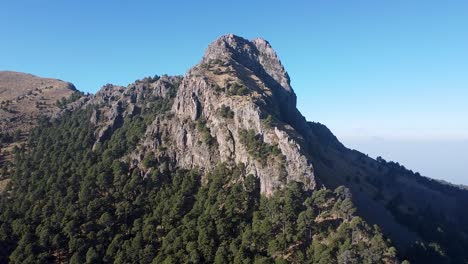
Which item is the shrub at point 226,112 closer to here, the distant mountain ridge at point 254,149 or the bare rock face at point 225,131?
the bare rock face at point 225,131

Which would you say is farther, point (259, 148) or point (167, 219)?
point (259, 148)

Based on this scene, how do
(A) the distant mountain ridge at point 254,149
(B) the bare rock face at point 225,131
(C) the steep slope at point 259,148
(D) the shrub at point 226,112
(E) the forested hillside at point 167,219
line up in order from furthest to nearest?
1. (D) the shrub at point 226,112
2. (B) the bare rock face at point 225,131
3. (C) the steep slope at point 259,148
4. (A) the distant mountain ridge at point 254,149
5. (E) the forested hillside at point 167,219

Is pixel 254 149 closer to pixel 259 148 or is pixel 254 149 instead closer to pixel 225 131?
pixel 259 148

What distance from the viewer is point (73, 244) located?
106 metres

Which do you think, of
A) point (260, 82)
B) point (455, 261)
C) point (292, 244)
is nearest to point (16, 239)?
point (292, 244)

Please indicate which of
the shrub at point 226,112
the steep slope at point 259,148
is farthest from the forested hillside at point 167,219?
the shrub at point 226,112

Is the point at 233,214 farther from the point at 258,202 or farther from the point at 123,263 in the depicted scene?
the point at 123,263

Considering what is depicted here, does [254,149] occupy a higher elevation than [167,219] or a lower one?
higher

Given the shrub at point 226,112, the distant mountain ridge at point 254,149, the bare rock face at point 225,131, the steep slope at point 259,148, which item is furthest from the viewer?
the shrub at point 226,112

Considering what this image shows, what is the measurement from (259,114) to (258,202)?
3384cm

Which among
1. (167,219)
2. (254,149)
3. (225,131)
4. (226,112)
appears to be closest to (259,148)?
(254,149)

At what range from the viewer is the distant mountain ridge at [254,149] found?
113438 mm

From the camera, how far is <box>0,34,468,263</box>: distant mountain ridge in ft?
372

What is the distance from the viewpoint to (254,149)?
120 m
